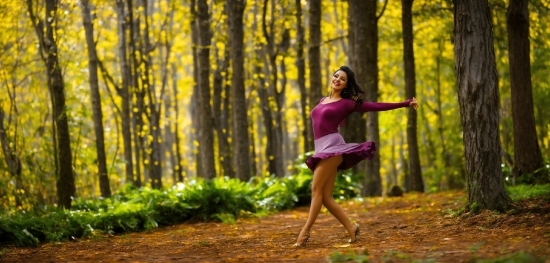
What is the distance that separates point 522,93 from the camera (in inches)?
471

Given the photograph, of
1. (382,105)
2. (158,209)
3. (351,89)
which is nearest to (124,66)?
(158,209)

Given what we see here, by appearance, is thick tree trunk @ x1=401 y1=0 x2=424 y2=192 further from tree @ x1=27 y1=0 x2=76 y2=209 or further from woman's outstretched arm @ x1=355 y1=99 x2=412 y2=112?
woman's outstretched arm @ x1=355 y1=99 x2=412 y2=112

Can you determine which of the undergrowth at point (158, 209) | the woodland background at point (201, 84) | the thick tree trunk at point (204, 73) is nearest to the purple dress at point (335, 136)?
the undergrowth at point (158, 209)

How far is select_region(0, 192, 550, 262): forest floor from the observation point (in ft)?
21.0

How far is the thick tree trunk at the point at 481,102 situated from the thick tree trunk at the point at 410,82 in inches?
283

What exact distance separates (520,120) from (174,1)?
11748 millimetres

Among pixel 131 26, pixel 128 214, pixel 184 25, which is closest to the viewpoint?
pixel 128 214

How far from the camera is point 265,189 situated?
53.0 ft

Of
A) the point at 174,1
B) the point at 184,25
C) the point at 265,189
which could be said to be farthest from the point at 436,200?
the point at 184,25

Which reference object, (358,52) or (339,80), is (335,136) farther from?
(358,52)

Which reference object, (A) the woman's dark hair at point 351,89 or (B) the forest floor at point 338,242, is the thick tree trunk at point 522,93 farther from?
(A) the woman's dark hair at point 351,89

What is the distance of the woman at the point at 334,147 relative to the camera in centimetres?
774

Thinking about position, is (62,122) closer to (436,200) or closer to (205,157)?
(205,157)

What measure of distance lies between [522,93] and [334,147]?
5734 millimetres
